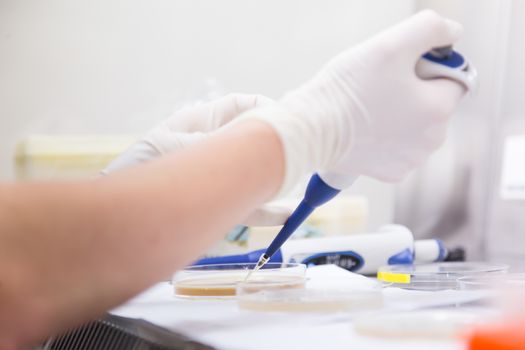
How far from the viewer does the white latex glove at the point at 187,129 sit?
1031mm

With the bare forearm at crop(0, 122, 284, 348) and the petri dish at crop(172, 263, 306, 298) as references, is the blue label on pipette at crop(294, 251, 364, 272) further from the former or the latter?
the bare forearm at crop(0, 122, 284, 348)

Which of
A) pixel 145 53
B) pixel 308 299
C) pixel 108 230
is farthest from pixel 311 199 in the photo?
pixel 145 53

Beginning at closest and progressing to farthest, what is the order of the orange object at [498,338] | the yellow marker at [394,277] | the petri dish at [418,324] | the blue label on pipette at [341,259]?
the orange object at [498,338] → the petri dish at [418,324] → the yellow marker at [394,277] → the blue label on pipette at [341,259]

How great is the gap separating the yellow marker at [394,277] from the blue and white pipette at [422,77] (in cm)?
20

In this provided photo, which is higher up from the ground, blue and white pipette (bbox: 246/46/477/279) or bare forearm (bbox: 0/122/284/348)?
blue and white pipette (bbox: 246/46/477/279)

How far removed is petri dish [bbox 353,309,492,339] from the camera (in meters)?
0.62

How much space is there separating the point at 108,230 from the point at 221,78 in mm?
1294

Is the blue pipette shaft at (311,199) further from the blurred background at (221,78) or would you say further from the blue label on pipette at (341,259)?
the blurred background at (221,78)

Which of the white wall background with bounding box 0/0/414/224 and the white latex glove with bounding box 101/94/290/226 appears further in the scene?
the white wall background with bounding box 0/0/414/224

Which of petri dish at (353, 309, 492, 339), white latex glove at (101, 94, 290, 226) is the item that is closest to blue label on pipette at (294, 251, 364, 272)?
white latex glove at (101, 94, 290, 226)

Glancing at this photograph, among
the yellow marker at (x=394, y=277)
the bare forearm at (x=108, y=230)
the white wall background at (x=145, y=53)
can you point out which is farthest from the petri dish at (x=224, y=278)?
the white wall background at (x=145, y=53)

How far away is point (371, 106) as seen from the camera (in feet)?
2.46

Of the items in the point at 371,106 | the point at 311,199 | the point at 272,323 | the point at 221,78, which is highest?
the point at 221,78

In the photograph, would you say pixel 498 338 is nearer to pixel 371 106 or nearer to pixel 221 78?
pixel 371 106
